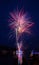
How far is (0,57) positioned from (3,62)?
599mm

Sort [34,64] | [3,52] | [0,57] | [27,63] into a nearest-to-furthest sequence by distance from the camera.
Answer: [34,64] → [27,63] → [0,57] → [3,52]

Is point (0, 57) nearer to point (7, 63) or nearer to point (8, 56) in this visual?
point (8, 56)

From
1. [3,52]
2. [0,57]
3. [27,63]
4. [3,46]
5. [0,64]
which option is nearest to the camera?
[27,63]

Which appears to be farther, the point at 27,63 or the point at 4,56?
the point at 4,56

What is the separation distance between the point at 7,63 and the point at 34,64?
4.91m

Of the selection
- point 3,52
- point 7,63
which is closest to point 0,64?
point 7,63

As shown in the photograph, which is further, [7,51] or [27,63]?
A: [7,51]

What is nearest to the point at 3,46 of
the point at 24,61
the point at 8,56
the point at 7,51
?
the point at 7,51

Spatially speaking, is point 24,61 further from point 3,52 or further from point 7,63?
point 3,52

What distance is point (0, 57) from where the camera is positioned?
786 centimetres

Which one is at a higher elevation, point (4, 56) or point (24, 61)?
point (4, 56)

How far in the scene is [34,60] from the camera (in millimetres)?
2393

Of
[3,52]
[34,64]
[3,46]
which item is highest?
[3,46]

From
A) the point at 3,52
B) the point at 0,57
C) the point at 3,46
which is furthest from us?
the point at 3,46
